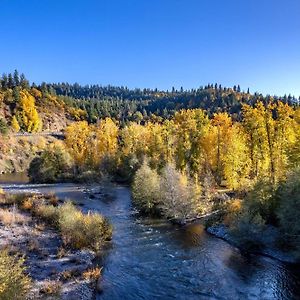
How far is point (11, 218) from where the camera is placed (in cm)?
3684

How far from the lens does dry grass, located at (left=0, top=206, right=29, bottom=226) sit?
35875mm

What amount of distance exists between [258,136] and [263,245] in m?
24.1

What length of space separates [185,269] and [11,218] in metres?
18.9

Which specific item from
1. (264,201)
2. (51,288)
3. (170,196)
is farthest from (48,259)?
(264,201)

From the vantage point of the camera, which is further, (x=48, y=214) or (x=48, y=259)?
(x=48, y=214)

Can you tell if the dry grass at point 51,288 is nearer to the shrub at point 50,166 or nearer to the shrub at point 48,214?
the shrub at point 48,214

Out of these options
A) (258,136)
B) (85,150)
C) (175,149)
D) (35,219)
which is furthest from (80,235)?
(85,150)

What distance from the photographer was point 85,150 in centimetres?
9625

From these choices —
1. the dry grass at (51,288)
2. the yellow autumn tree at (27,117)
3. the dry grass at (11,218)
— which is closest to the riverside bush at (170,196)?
the dry grass at (11,218)

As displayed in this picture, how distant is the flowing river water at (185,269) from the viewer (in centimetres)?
2444

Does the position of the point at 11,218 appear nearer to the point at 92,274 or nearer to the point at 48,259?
the point at 48,259

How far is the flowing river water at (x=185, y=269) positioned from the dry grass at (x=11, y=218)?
9728mm

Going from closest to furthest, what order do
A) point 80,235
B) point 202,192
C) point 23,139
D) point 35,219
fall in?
point 80,235 < point 35,219 < point 202,192 < point 23,139

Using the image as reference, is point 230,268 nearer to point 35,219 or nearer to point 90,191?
point 35,219
